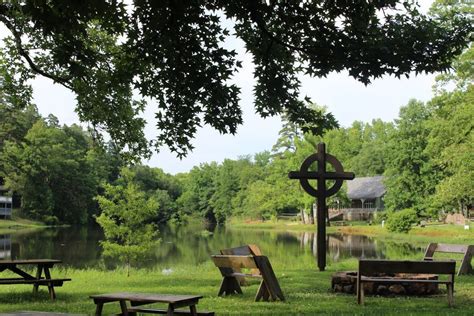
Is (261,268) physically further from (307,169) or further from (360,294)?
(307,169)

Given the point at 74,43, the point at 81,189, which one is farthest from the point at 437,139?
the point at 81,189

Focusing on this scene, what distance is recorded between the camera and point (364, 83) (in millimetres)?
7102

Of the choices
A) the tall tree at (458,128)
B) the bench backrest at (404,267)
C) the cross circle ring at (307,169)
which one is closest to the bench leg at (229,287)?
the bench backrest at (404,267)

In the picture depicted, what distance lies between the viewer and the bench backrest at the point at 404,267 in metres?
8.94

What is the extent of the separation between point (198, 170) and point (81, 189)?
33140 mm

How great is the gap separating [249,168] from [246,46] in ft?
291

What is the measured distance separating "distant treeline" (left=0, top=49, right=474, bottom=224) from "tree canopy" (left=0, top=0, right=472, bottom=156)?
931 centimetres

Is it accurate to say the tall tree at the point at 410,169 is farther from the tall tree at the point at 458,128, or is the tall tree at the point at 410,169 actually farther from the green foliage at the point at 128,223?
the green foliage at the point at 128,223

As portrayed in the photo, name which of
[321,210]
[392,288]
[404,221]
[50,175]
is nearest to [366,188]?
[404,221]

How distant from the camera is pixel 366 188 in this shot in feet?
252

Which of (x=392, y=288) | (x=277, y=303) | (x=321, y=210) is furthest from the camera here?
(x=321, y=210)

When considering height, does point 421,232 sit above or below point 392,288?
below

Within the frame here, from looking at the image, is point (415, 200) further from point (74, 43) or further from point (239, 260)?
point (74, 43)

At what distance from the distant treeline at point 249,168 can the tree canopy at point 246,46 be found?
9.31 meters
